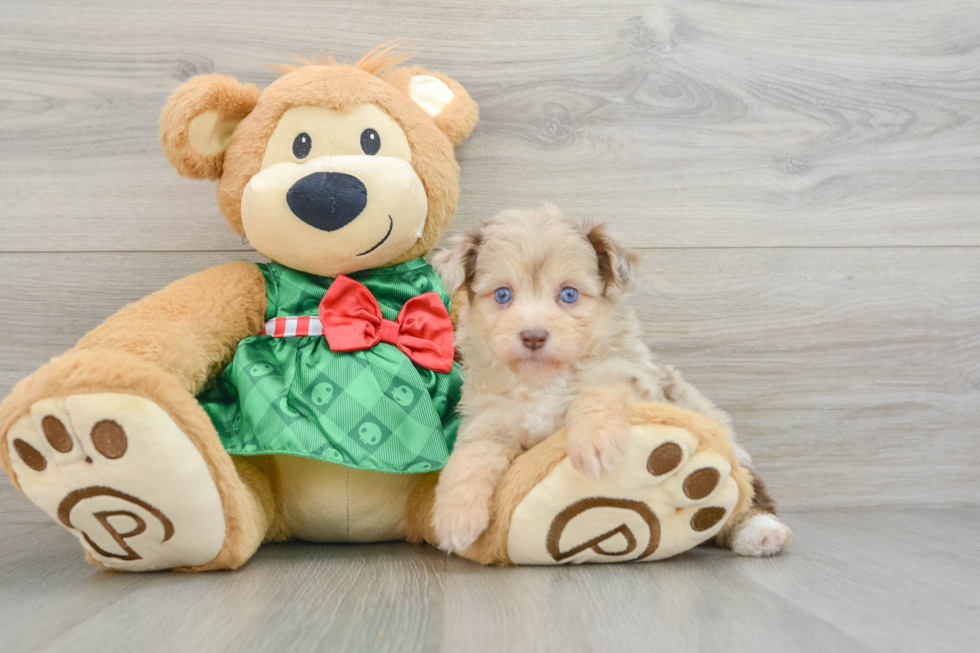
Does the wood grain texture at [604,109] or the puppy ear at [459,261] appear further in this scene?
the wood grain texture at [604,109]

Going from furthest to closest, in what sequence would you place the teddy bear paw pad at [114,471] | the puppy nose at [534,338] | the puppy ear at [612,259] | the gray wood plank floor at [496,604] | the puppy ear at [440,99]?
the puppy ear at [440,99], the puppy ear at [612,259], the puppy nose at [534,338], the teddy bear paw pad at [114,471], the gray wood plank floor at [496,604]

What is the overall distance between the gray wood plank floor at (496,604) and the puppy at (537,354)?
0.44 feet

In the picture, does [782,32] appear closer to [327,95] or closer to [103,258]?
[327,95]

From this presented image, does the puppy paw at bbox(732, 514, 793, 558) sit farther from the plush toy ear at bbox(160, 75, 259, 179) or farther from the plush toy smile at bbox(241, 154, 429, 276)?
the plush toy ear at bbox(160, 75, 259, 179)

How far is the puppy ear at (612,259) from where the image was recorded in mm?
1337

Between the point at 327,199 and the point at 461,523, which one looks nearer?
the point at 461,523

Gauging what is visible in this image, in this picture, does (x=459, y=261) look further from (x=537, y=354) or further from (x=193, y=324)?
(x=193, y=324)

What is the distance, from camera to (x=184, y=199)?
70.6 inches

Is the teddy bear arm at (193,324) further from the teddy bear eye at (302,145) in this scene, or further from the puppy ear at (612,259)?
the puppy ear at (612,259)

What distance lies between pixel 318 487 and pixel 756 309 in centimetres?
121

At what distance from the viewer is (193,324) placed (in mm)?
1399

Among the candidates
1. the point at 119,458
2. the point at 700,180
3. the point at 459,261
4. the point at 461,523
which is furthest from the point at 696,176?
the point at 119,458

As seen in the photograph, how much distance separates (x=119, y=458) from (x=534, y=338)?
706mm

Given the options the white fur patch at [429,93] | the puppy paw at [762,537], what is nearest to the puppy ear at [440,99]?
the white fur patch at [429,93]
